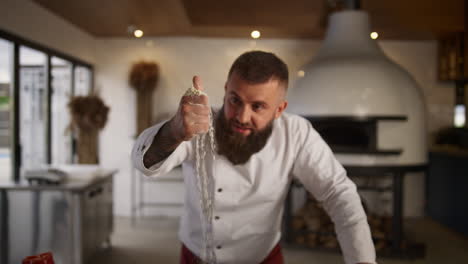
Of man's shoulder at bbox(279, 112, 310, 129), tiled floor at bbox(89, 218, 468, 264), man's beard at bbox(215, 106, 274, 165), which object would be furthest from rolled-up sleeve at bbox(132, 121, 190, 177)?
tiled floor at bbox(89, 218, 468, 264)

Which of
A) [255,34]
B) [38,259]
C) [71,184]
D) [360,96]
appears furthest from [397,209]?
[38,259]

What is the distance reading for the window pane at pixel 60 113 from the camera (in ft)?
8.42

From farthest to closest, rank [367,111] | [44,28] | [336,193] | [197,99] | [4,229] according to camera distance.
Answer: [367,111], [44,28], [4,229], [336,193], [197,99]

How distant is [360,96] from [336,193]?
6.09ft

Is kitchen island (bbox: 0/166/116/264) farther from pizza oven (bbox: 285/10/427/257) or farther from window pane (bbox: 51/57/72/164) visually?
pizza oven (bbox: 285/10/427/257)

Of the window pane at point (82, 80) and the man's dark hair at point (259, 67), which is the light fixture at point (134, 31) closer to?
the man's dark hair at point (259, 67)

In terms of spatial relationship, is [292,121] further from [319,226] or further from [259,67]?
[319,226]

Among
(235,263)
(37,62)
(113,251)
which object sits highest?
(37,62)

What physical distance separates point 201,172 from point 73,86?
1.70 metres

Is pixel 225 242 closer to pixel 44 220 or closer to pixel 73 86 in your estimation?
pixel 44 220

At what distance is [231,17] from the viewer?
1119 mm

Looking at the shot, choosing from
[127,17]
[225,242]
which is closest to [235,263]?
[225,242]

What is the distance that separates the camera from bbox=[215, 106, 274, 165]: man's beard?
35.7 inches

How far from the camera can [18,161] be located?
2.36m
